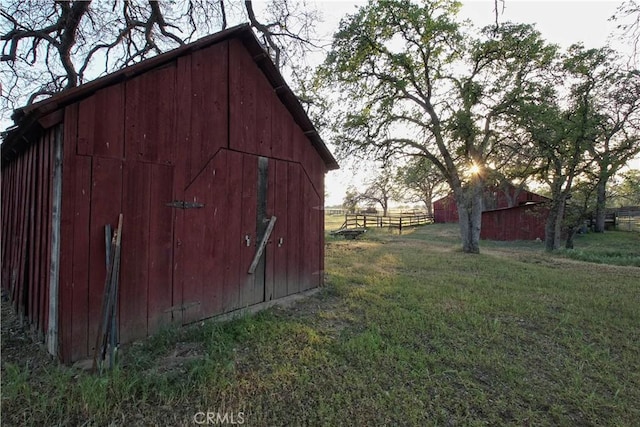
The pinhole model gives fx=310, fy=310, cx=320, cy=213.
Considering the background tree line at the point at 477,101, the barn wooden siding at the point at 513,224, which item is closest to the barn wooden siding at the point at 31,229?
the background tree line at the point at 477,101

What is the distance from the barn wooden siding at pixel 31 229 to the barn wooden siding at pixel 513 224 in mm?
23783

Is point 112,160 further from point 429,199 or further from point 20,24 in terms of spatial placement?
point 429,199

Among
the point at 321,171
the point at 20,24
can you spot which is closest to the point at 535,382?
the point at 321,171

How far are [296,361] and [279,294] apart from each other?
8.37 ft

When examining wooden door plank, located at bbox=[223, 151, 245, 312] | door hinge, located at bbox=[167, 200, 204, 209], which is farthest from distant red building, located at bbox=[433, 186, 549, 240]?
door hinge, located at bbox=[167, 200, 204, 209]

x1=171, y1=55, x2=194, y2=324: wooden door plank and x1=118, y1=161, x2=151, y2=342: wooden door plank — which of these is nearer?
x1=118, y1=161, x2=151, y2=342: wooden door plank

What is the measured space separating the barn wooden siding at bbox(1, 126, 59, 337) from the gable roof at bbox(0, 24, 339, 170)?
194 mm

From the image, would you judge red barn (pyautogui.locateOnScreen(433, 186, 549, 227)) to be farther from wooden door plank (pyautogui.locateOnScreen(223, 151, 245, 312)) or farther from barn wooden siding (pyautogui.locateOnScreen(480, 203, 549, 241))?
wooden door plank (pyautogui.locateOnScreen(223, 151, 245, 312))

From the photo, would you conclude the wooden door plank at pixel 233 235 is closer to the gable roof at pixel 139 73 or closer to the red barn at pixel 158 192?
the red barn at pixel 158 192

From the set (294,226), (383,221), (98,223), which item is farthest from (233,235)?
(383,221)

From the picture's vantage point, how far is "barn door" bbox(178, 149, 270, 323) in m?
4.56

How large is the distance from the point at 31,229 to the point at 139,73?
105 inches

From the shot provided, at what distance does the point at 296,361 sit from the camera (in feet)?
11.8

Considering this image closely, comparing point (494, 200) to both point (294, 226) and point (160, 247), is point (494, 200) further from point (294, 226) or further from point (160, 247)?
point (160, 247)
